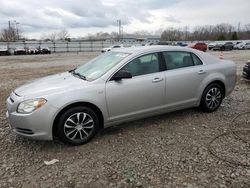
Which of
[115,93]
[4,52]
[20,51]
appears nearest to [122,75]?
[115,93]

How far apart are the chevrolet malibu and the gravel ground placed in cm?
30

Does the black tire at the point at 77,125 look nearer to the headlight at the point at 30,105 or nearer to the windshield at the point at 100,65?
the headlight at the point at 30,105

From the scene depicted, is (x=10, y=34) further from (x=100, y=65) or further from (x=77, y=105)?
(x=77, y=105)

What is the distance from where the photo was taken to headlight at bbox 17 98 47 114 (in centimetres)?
345

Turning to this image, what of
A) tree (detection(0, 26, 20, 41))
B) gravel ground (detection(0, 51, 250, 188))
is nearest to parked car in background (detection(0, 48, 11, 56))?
gravel ground (detection(0, 51, 250, 188))

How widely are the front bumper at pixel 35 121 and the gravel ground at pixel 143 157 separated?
33 cm

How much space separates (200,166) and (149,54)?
7.01ft

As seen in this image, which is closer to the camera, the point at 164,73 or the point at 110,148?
the point at 110,148

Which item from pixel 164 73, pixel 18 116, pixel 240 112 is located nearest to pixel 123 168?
pixel 18 116

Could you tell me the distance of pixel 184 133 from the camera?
4219 millimetres

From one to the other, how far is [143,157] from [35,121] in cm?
163

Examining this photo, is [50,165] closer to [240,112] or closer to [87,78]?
[87,78]

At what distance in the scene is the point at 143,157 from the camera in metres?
3.43

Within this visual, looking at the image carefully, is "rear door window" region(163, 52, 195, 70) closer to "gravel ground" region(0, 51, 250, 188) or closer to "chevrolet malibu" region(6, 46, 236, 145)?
"chevrolet malibu" region(6, 46, 236, 145)
